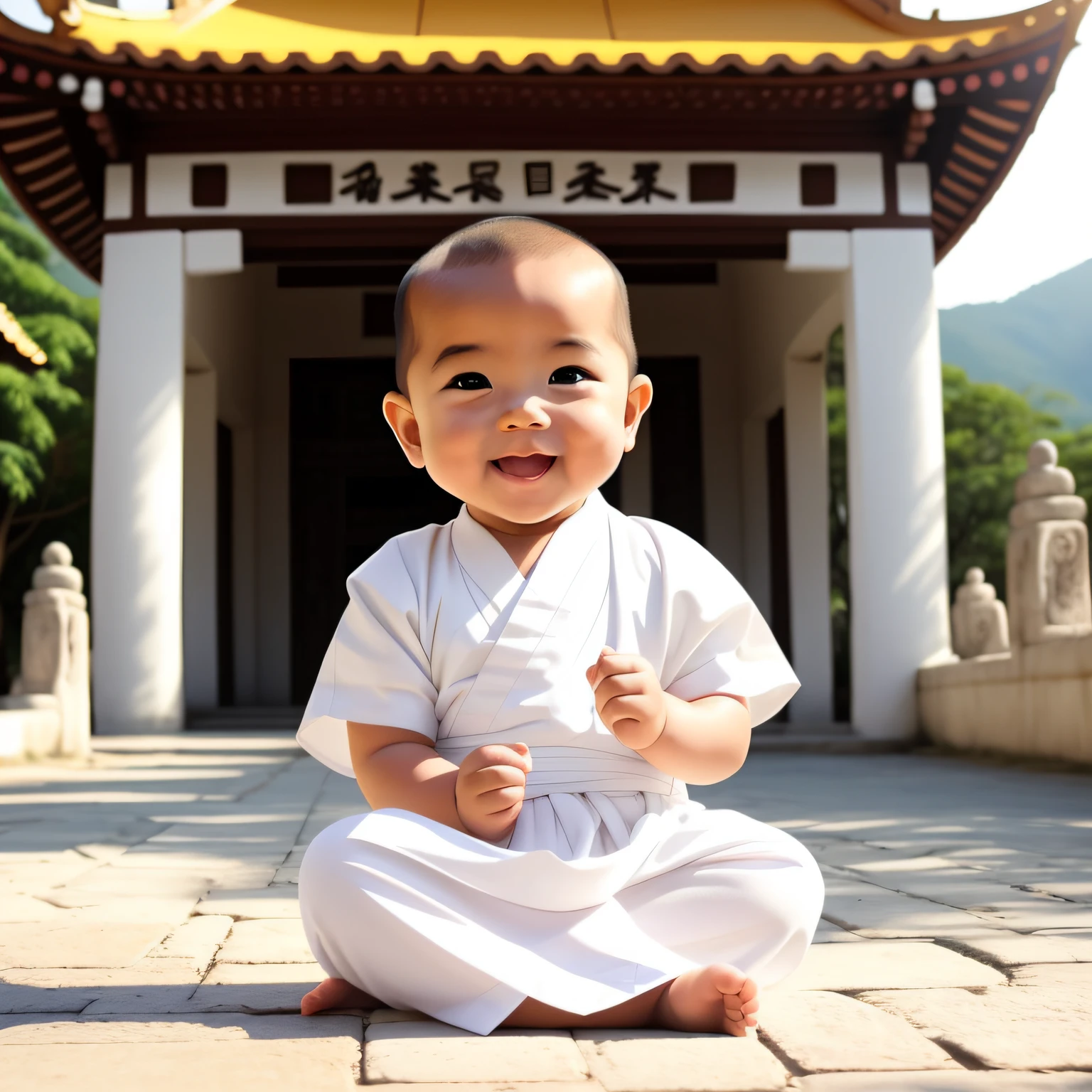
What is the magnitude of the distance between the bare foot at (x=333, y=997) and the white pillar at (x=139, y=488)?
6895mm

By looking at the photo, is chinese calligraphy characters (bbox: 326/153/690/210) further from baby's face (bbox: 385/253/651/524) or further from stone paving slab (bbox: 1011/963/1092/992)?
stone paving slab (bbox: 1011/963/1092/992)

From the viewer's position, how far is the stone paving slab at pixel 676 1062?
4.19 feet

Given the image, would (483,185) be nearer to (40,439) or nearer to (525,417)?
(525,417)

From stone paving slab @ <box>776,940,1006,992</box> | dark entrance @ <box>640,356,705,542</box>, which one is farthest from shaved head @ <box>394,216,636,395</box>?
dark entrance @ <box>640,356,705,542</box>

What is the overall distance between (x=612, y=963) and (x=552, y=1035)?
117 millimetres

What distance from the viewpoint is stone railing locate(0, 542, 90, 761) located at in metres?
6.75

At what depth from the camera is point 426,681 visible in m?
1.74

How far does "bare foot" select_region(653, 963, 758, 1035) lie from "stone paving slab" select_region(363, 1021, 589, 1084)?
134mm

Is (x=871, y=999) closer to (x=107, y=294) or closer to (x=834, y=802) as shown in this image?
(x=834, y=802)

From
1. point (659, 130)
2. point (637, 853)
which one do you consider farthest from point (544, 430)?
point (659, 130)

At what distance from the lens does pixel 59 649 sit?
6906 millimetres

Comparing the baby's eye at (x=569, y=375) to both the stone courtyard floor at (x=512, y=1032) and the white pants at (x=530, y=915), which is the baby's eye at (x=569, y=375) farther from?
the stone courtyard floor at (x=512, y=1032)

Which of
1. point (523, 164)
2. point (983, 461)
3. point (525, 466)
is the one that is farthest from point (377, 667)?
point (983, 461)

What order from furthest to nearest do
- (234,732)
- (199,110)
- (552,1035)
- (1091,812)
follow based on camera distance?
(234,732)
(199,110)
(1091,812)
(552,1035)
